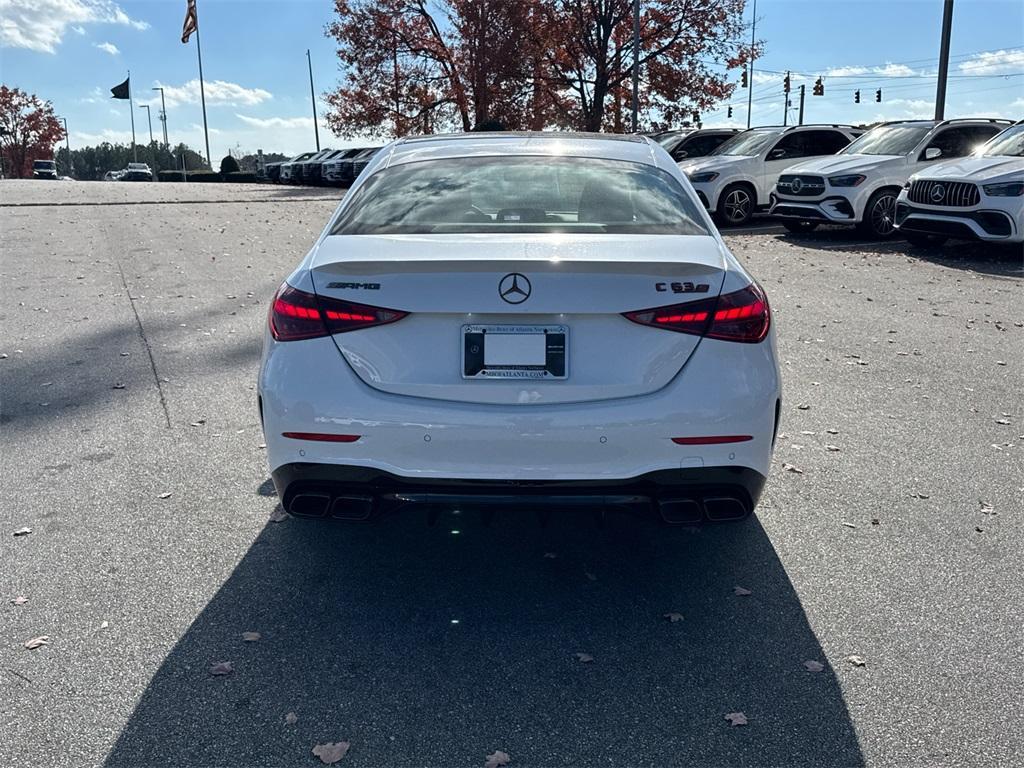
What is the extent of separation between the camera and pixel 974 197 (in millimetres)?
12219

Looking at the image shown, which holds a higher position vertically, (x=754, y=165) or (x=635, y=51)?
(x=635, y=51)

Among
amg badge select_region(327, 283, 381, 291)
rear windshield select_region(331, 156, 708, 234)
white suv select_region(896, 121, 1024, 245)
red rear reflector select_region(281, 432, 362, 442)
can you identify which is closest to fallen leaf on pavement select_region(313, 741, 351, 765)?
red rear reflector select_region(281, 432, 362, 442)

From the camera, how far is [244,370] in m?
6.80

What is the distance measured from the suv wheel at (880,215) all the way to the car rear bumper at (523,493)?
13.0 metres

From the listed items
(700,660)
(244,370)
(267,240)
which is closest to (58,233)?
(267,240)

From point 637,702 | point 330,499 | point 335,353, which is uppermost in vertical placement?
point 335,353

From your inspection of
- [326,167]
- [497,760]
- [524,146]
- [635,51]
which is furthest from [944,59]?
[326,167]

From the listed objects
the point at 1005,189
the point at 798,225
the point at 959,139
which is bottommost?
the point at 798,225

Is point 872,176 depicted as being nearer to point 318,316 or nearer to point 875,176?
point 875,176

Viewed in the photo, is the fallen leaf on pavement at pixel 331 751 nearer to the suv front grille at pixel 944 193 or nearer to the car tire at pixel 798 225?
the suv front grille at pixel 944 193

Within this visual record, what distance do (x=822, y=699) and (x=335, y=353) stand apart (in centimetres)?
190

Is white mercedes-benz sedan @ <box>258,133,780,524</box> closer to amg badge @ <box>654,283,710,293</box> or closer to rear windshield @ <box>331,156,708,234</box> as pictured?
amg badge @ <box>654,283,710,293</box>

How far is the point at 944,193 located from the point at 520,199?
10.7m

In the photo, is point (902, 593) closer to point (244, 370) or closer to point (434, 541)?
point (434, 541)
